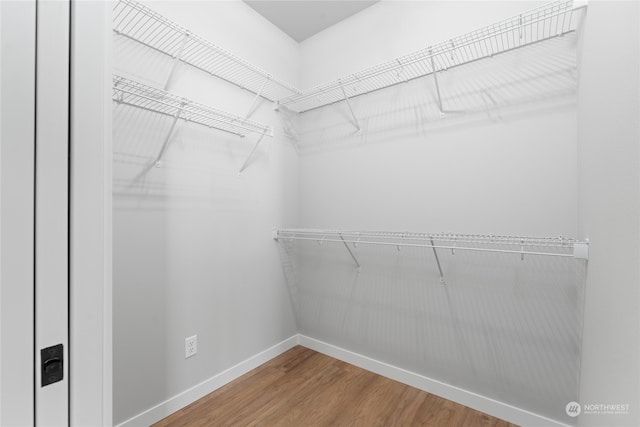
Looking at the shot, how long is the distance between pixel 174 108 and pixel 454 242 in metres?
1.78

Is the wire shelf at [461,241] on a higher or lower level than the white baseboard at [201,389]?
higher

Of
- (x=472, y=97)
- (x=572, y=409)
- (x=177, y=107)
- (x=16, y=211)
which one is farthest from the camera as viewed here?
(x=472, y=97)

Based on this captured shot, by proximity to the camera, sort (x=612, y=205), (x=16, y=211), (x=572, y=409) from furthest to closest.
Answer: (x=572, y=409), (x=612, y=205), (x=16, y=211)

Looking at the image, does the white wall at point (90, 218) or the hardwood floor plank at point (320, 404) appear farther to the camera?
the hardwood floor plank at point (320, 404)

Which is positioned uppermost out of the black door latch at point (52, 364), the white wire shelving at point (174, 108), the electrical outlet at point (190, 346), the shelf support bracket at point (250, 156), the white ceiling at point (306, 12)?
the white ceiling at point (306, 12)

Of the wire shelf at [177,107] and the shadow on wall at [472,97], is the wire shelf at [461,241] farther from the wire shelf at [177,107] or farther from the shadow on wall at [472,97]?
the wire shelf at [177,107]

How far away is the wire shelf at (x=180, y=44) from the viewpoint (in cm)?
136

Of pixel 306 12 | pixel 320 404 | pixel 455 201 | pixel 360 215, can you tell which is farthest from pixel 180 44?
pixel 320 404

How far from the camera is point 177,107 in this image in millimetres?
1484

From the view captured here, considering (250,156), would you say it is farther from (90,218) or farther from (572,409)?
(572,409)

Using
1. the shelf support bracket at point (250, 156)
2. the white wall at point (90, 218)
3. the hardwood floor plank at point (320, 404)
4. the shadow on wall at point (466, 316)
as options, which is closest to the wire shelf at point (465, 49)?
the shelf support bracket at point (250, 156)

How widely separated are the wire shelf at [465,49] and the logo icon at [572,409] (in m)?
1.80

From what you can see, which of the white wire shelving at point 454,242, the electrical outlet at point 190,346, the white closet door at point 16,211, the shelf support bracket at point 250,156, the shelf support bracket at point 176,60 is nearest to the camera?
the white closet door at point 16,211

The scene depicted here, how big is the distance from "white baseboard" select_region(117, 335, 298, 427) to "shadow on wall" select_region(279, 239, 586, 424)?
0.43 meters
